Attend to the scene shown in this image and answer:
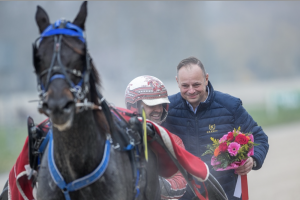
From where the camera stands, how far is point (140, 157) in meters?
2.68

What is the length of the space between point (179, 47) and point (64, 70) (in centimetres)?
2599

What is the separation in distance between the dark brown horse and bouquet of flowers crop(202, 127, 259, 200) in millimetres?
886

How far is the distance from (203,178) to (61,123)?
4.40 ft

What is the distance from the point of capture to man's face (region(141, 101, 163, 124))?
3531mm

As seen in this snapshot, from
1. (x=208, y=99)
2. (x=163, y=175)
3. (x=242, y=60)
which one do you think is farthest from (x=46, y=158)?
(x=242, y=60)

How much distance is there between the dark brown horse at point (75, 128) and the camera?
6.81 ft

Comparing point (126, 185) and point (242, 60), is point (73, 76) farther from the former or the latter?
point (242, 60)

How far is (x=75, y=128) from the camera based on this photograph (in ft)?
7.43

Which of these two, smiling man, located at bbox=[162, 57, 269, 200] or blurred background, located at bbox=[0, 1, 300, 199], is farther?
blurred background, located at bbox=[0, 1, 300, 199]

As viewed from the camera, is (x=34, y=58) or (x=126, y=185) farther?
(x=126, y=185)

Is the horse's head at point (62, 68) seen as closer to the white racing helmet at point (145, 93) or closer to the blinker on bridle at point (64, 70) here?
the blinker on bridle at point (64, 70)

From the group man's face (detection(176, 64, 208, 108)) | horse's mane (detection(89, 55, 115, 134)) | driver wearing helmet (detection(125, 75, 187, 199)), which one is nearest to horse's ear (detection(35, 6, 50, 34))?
horse's mane (detection(89, 55, 115, 134))

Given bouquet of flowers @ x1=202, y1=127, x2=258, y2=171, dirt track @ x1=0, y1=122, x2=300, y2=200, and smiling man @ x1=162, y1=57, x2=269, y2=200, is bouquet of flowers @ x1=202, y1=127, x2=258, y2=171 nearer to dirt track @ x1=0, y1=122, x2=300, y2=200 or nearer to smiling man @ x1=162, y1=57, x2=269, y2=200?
smiling man @ x1=162, y1=57, x2=269, y2=200

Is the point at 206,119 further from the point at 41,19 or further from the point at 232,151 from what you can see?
the point at 41,19
